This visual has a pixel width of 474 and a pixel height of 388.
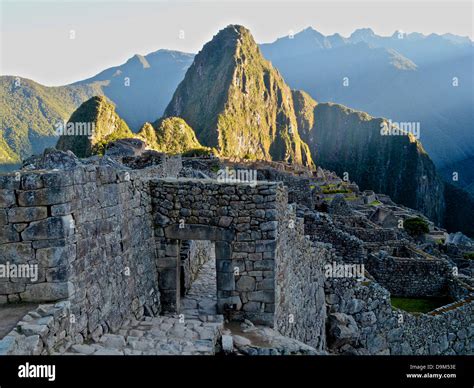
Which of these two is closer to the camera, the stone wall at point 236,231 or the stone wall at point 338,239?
the stone wall at point 236,231

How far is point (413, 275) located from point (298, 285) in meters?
9.32

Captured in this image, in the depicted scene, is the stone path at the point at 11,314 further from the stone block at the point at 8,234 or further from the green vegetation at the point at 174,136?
the green vegetation at the point at 174,136

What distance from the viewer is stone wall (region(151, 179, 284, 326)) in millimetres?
7340

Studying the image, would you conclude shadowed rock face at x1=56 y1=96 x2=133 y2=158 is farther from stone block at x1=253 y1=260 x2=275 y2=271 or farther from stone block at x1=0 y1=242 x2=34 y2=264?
stone block at x1=0 y1=242 x2=34 y2=264

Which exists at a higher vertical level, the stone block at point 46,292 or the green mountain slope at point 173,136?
the green mountain slope at point 173,136

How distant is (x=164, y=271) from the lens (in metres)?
7.90

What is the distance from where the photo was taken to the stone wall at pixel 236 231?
734 cm

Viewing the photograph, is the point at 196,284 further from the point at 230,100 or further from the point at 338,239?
the point at 230,100

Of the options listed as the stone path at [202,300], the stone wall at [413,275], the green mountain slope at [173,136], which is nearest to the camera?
the stone path at [202,300]

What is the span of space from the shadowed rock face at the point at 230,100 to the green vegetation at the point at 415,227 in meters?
121

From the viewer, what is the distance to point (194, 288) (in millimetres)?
9391

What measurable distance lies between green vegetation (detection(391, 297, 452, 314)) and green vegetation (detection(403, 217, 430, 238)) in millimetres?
17514

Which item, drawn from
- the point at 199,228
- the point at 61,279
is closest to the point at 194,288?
the point at 199,228

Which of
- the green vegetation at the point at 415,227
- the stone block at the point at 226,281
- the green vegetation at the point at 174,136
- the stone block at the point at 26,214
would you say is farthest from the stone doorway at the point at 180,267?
the green vegetation at the point at 174,136
